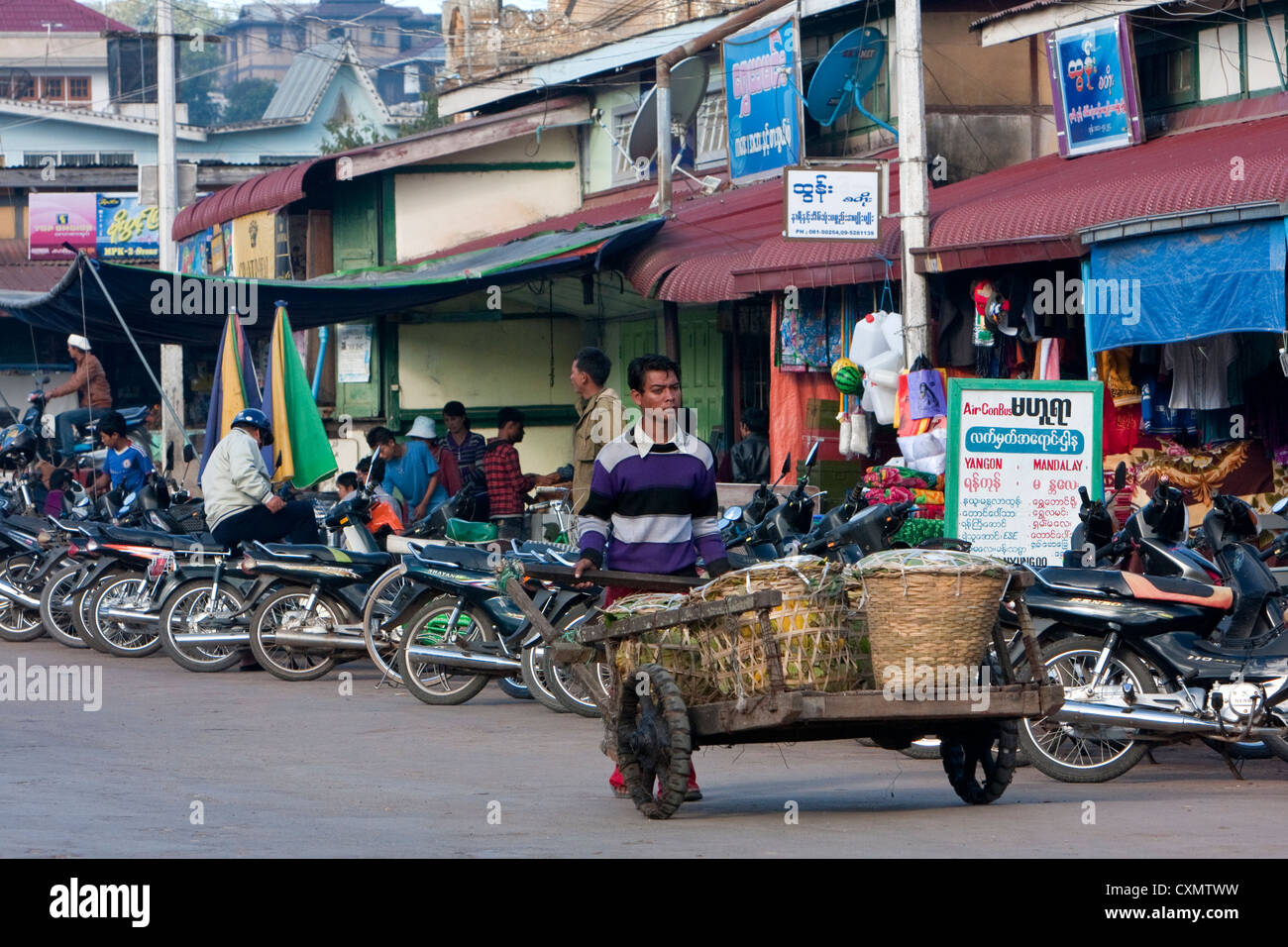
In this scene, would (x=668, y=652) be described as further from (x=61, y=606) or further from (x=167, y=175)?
(x=167, y=175)

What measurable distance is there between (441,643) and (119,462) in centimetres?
599

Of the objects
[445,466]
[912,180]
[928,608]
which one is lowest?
[928,608]

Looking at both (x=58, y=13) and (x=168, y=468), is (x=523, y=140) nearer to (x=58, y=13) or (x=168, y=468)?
(x=168, y=468)

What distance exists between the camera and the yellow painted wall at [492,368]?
2247 cm

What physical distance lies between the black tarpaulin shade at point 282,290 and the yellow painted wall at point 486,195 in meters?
5.24

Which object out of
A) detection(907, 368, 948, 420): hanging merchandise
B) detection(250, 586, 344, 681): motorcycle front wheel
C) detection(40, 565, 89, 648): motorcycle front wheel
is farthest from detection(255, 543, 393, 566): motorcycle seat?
detection(907, 368, 948, 420): hanging merchandise

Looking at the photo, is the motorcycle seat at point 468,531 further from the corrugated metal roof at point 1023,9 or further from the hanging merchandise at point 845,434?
the corrugated metal roof at point 1023,9

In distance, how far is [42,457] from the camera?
58.5 ft

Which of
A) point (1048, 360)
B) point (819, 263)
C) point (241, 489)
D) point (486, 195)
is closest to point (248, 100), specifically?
point (486, 195)

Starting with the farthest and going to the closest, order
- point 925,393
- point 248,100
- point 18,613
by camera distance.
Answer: point 248,100 < point 18,613 < point 925,393

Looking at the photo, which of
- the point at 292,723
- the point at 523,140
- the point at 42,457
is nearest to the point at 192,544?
the point at 292,723

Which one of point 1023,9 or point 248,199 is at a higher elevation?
point 248,199

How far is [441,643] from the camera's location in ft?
36.4

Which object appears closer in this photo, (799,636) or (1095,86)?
(799,636)
